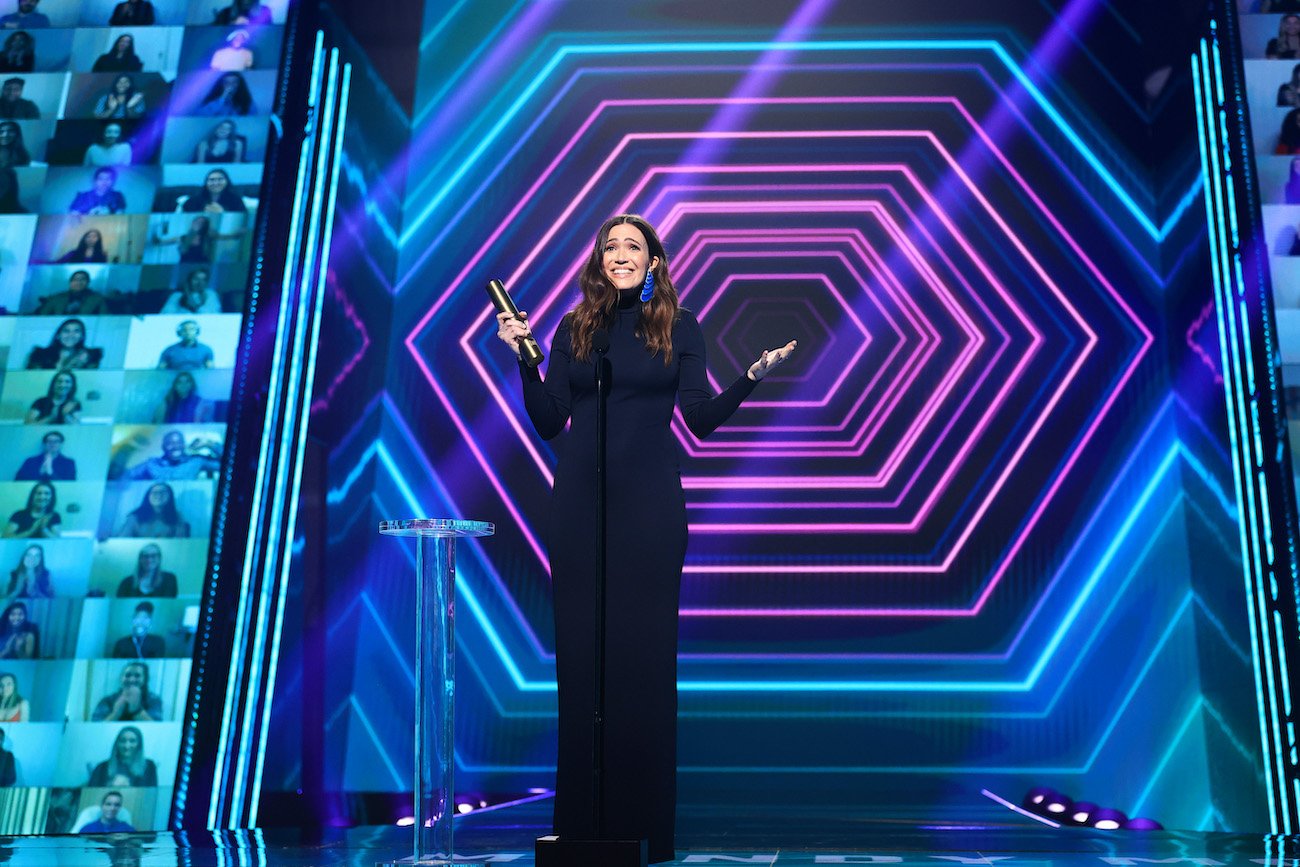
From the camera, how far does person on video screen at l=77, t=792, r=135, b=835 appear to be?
3.33 m

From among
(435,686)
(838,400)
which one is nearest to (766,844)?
(435,686)

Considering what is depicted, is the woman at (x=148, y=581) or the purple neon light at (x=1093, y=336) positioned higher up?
the purple neon light at (x=1093, y=336)

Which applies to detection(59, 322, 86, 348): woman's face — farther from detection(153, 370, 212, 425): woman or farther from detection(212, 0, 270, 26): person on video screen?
detection(212, 0, 270, 26): person on video screen

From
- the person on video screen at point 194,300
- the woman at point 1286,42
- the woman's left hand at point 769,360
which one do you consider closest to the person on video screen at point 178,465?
the person on video screen at point 194,300

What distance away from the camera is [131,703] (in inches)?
137

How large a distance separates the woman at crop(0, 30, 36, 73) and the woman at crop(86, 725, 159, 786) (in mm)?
2162

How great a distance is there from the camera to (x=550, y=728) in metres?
3.59

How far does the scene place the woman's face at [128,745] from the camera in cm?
A: 344

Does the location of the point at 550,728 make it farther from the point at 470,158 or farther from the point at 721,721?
the point at 470,158

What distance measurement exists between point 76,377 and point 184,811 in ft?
4.31

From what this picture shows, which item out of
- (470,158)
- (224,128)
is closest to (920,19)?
(470,158)

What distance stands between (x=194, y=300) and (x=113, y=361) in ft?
0.97

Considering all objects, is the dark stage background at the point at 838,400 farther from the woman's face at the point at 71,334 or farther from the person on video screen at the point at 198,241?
the woman's face at the point at 71,334

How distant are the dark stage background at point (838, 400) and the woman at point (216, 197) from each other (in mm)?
347
